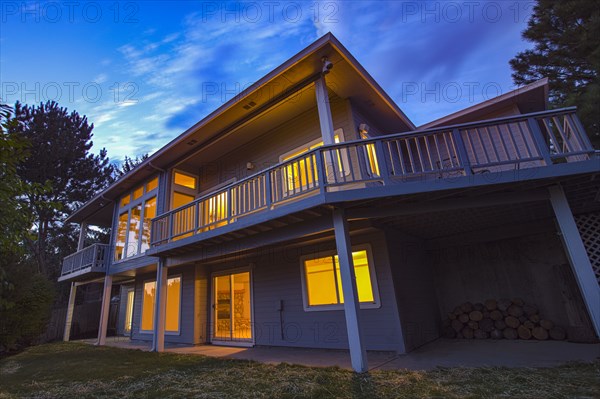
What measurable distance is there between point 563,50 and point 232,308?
1501 centimetres

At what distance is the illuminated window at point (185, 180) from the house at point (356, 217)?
0.25 feet

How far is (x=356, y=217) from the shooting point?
16.7ft

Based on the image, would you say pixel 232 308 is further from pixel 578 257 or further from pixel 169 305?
pixel 578 257

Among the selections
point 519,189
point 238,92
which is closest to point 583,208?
point 519,189

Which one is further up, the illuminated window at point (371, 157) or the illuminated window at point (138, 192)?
the illuminated window at point (138, 192)

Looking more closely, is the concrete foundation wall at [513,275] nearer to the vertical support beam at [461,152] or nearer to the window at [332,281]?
the window at [332,281]

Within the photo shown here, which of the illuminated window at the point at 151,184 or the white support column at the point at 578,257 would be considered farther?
the illuminated window at the point at 151,184

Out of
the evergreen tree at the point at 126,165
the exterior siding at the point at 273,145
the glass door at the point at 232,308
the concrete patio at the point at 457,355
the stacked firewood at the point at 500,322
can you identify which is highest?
the evergreen tree at the point at 126,165

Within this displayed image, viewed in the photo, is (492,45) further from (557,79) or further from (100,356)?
(100,356)

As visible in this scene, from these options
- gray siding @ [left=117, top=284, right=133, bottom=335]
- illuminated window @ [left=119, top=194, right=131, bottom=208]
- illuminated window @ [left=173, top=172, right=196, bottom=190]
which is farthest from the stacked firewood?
gray siding @ [left=117, top=284, right=133, bottom=335]

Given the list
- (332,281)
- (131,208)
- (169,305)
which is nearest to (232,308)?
(169,305)

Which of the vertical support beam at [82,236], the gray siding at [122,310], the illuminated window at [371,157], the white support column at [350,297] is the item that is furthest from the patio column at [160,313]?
the vertical support beam at [82,236]

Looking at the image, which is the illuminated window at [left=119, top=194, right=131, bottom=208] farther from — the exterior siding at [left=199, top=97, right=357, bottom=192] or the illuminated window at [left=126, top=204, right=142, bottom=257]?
the exterior siding at [left=199, top=97, right=357, bottom=192]

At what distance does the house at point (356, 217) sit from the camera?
15.1 feet
